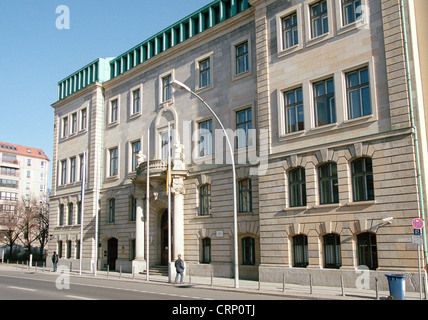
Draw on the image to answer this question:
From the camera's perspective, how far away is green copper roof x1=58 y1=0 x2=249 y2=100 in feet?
106

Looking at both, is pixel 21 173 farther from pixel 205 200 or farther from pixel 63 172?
pixel 205 200

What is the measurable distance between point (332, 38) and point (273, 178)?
332 inches

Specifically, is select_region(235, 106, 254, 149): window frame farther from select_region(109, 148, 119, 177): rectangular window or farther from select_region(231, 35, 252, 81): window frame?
select_region(109, 148, 119, 177): rectangular window

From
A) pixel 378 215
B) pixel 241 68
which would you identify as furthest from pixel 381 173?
pixel 241 68

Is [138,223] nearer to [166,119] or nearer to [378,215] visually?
[166,119]

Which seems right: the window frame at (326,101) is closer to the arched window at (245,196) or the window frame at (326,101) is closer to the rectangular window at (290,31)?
the rectangular window at (290,31)

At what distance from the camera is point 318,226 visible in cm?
2395

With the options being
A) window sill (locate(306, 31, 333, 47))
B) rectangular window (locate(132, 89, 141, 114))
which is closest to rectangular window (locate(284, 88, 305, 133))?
window sill (locate(306, 31, 333, 47))

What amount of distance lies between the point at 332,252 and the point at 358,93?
8.35 m

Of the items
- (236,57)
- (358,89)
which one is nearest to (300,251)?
(358,89)

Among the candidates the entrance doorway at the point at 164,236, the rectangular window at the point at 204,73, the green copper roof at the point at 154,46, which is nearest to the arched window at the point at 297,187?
the rectangular window at the point at 204,73

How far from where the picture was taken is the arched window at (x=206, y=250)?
3123 centimetres

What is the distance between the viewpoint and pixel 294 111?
26250mm

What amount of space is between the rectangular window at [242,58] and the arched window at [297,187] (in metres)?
8.38
